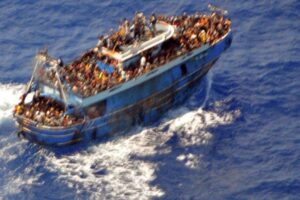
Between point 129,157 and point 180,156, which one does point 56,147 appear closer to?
point 129,157

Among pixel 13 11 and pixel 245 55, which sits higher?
pixel 13 11

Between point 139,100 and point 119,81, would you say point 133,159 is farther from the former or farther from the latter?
point 119,81

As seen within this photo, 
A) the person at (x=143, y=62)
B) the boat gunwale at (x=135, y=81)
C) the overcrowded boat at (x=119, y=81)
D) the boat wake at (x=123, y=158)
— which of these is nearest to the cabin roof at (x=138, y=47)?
the overcrowded boat at (x=119, y=81)

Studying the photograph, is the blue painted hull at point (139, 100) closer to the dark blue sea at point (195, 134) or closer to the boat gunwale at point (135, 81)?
the boat gunwale at point (135, 81)

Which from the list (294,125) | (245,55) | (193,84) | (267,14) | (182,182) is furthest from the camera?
(267,14)

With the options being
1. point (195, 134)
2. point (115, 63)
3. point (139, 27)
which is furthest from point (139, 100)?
point (139, 27)

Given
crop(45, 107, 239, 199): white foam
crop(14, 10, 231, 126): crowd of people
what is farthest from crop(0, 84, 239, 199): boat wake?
crop(14, 10, 231, 126): crowd of people

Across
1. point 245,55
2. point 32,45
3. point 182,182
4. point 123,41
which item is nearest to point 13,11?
point 32,45
